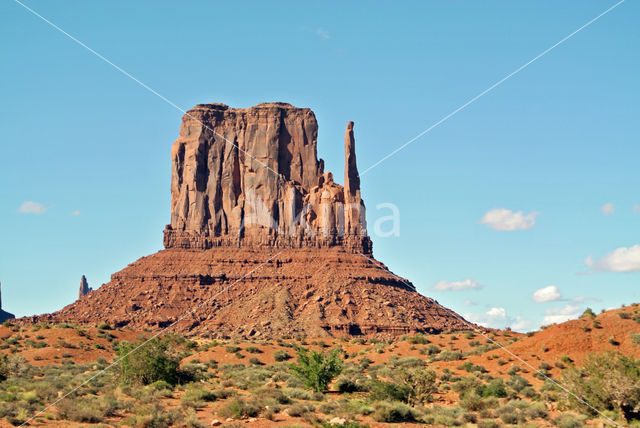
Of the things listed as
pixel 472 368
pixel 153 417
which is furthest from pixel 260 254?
pixel 153 417

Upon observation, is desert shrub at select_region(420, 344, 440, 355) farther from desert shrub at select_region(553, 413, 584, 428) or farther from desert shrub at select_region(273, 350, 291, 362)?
desert shrub at select_region(553, 413, 584, 428)

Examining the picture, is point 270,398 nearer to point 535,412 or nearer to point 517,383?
point 535,412

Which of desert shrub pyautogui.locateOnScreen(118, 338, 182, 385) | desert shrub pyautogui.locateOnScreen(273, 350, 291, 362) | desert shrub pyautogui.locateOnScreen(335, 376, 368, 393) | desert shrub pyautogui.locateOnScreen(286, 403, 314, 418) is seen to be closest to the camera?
desert shrub pyautogui.locateOnScreen(286, 403, 314, 418)

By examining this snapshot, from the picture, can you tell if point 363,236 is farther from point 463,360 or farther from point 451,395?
point 451,395

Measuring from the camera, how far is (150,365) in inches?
→ 1886

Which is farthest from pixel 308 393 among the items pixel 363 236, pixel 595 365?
pixel 363 236

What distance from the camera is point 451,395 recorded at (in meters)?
44.2

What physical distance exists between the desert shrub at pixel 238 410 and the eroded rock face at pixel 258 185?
8504 centimetres

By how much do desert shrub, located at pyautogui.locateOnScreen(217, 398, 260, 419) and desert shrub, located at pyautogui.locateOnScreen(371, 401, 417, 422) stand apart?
5.07m

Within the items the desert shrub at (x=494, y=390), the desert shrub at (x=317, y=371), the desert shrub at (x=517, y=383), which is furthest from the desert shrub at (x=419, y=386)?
the desert shrub at (x=317, y=371)

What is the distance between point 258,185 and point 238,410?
315 feet

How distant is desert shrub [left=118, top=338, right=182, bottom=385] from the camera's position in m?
47.7

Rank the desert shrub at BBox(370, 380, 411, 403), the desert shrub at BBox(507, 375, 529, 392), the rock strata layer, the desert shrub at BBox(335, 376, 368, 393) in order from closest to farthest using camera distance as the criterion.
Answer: the desert shrub at BBox(370, 380, 411, 403), the desert shrub at BBox(507, 375, 529, 392), the desert shrub at BBox(335, 376, 368, 393), the rock strata layer

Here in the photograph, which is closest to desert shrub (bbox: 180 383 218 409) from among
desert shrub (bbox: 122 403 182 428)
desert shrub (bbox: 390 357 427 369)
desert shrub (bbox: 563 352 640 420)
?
desert shrub (bbox: 122 403 182 428)
